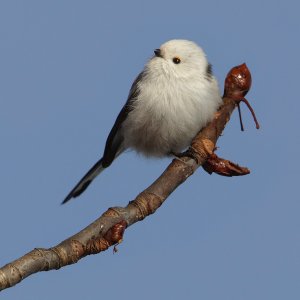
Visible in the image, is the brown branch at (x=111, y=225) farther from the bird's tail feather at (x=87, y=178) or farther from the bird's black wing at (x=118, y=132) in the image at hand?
the bird's tail feather at (x=87, y=178)

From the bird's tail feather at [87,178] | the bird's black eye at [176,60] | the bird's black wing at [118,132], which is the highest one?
the bird's black eye at [176,60]

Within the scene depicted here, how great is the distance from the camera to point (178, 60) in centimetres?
473

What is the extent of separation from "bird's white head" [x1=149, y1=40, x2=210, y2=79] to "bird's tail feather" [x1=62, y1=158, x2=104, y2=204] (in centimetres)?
100

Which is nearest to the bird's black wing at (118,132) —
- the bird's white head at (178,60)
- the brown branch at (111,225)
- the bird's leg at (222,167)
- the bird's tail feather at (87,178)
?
the bird's tail feather at (87,178)

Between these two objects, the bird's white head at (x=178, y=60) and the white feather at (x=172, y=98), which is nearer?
the white feather at (x=172, y=98)

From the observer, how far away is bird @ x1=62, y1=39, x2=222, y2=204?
4.60 metres

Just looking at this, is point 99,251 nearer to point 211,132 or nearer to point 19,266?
point 19,266

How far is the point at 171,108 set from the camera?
183 inches

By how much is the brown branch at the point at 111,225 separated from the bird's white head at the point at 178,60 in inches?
55.3

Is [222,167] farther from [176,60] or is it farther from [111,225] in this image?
[176,60]

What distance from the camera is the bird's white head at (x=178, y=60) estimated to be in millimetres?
4719

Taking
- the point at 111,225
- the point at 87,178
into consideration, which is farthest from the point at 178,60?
the point at 111,225

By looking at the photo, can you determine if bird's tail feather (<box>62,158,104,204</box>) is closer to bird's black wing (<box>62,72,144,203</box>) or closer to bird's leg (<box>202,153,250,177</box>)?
bird's black wing (<box>62,72,144,203</box>)

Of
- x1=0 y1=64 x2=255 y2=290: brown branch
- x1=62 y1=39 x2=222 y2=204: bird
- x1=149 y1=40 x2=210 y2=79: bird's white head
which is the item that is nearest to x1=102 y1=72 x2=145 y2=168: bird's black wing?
x1=62 y1=39 x2=222 y2=204: bird
